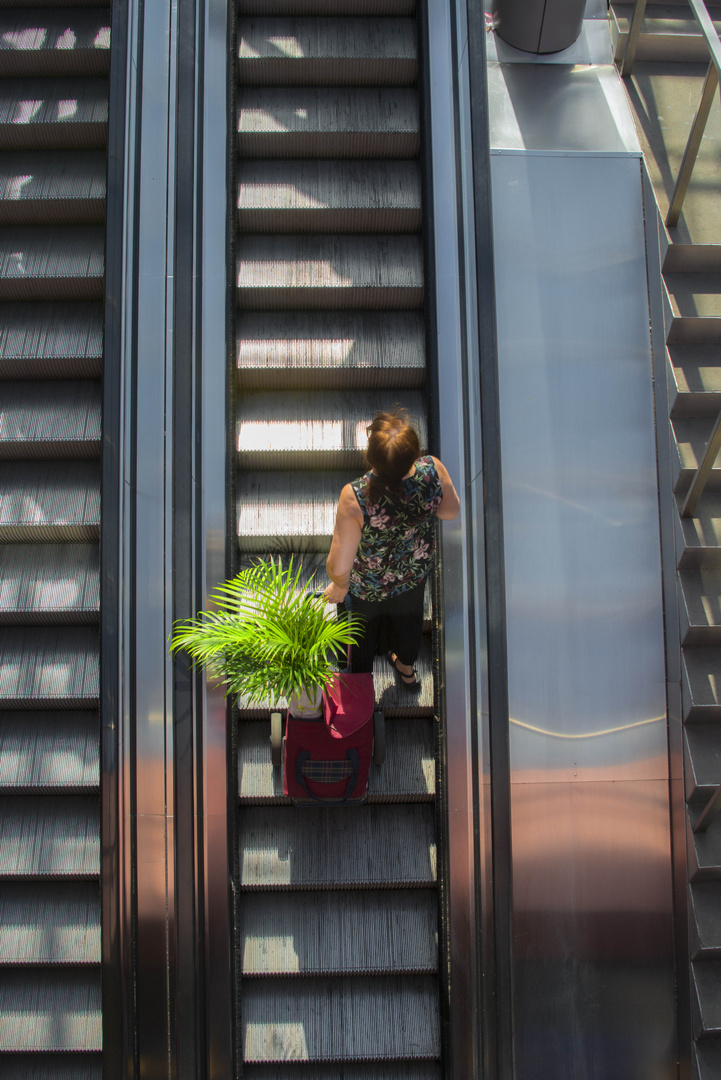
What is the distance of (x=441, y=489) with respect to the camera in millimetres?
2174

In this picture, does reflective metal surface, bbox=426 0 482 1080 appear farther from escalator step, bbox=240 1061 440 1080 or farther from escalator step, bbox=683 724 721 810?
escalator step, bbox=683 724 721 810

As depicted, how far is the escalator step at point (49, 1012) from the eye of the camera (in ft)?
8.98

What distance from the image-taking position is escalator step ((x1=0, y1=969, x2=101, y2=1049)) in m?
2.74

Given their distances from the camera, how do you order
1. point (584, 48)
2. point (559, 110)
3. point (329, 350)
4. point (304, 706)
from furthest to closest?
point (584, 48)
point (559, 110)
point (329, 350)
point (304, 706)

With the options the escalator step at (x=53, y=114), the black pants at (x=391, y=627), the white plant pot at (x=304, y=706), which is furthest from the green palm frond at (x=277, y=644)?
the escalator step at (x=53, y=114)

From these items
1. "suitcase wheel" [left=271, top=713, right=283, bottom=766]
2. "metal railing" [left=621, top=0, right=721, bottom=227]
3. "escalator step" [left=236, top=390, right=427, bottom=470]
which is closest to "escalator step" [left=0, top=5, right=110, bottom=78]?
"escalator step" [left=236, top=390, right=427, bottom=470]

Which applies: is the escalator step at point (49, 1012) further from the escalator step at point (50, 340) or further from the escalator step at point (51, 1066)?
the escalator step at point (50, 340)

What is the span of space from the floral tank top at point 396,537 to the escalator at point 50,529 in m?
1.25

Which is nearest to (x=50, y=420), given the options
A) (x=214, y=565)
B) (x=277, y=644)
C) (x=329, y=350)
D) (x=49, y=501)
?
(x=49, y=501)

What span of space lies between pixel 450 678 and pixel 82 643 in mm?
1582

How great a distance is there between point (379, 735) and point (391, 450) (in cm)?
129

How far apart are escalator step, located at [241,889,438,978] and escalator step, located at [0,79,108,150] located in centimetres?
350

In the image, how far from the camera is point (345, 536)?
214 centimetres

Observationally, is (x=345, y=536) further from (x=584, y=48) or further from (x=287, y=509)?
(x=584, y=48)
